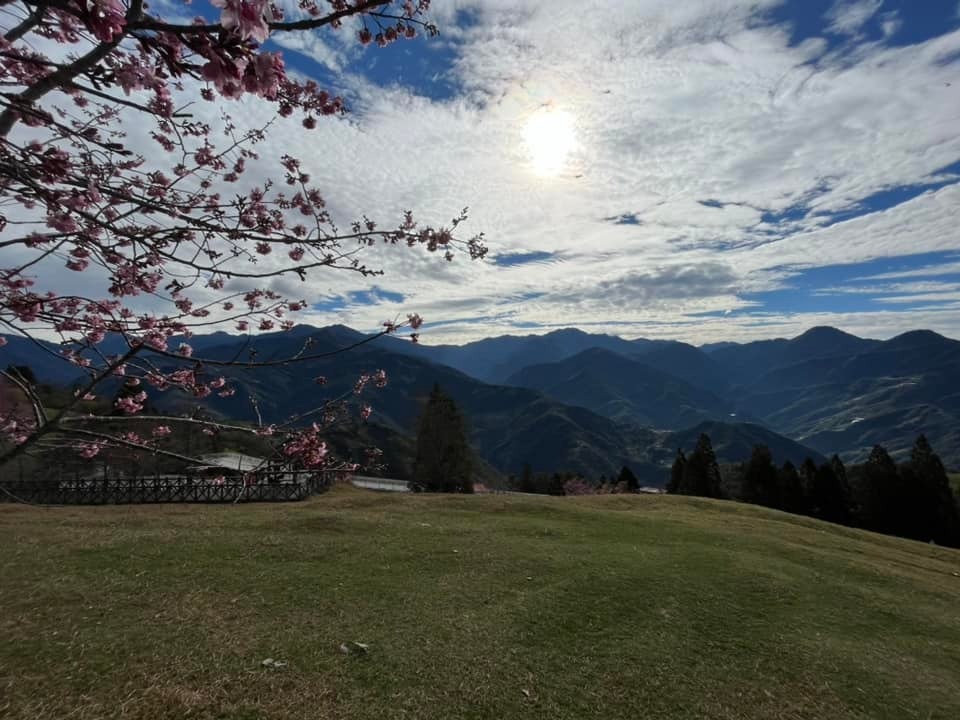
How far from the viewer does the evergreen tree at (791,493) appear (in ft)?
191

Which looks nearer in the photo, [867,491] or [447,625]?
[447,625]

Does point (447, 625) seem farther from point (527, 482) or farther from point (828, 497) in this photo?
point (527, 482)

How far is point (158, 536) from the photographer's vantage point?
55.9 feet

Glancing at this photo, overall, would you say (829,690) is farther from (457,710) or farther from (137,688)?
(137,688)

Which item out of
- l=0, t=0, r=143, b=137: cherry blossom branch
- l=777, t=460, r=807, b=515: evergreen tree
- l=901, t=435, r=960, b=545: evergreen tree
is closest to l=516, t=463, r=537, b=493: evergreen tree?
l=777, t=460, r=807, b=515: evergreen tree

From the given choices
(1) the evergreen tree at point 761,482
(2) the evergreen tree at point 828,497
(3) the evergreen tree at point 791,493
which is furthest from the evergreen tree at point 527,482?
(2) the evergreen tree at point 828,497

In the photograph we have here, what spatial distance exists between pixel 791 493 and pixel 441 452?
135ft

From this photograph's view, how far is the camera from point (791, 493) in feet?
193

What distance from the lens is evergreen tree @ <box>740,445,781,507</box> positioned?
59.6m

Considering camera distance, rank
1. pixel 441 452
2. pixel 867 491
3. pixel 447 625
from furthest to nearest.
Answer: pixel 867 491
pixel 441 452
pixel 447 625

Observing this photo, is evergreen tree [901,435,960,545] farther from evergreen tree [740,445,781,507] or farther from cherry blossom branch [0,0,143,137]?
cherry blossom branch [0,0,143,137]

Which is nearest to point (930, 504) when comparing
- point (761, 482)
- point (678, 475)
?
point (761, 482)

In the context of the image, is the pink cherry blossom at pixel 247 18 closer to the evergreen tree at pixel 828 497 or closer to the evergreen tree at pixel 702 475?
the evergreen tree at pixel 702 475

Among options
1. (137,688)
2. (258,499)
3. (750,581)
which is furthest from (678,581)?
(258,499)
